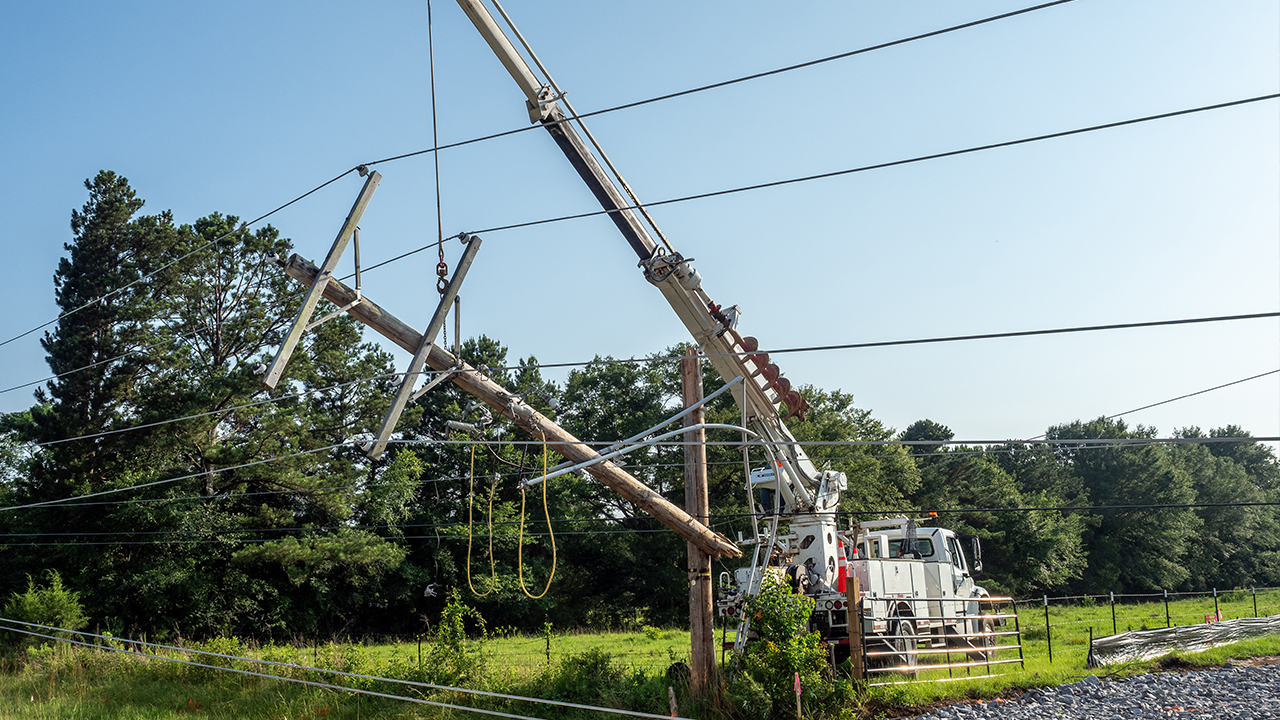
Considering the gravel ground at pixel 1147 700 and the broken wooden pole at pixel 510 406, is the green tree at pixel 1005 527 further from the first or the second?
the broken wooden pole at pixel 510 406

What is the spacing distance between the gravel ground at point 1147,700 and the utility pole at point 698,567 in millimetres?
3358

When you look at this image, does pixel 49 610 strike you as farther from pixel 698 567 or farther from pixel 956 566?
pixel 956 566

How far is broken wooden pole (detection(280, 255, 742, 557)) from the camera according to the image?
→ 10305 mm

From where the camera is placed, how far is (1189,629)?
1909cm

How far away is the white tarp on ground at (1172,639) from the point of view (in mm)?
17359

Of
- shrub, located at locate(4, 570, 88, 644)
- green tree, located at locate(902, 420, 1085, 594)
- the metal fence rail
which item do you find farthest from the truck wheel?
green tree, located at locate(902, 420, 1085, 594)

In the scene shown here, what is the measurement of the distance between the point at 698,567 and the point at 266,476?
20963 millimetres

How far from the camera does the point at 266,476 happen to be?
29000 millimetres

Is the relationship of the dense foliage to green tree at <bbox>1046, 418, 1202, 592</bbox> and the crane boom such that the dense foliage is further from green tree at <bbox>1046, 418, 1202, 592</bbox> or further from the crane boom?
green tree at <bbox>1046, 418, 1202, 592</bbox>

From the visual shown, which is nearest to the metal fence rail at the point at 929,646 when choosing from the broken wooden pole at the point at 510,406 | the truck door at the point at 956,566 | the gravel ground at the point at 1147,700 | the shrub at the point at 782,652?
the truck door at the point at 956,566

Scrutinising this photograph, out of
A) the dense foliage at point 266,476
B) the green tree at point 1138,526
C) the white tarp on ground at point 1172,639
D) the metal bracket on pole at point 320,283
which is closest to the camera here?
the metal bracket on pole at point 320,283

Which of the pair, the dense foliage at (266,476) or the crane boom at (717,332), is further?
the dense foliage at (266,476)

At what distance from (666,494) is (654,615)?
612 centimetres

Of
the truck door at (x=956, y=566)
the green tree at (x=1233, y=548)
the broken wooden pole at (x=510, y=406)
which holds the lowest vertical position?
the green tree at (x=1233, y=548)
